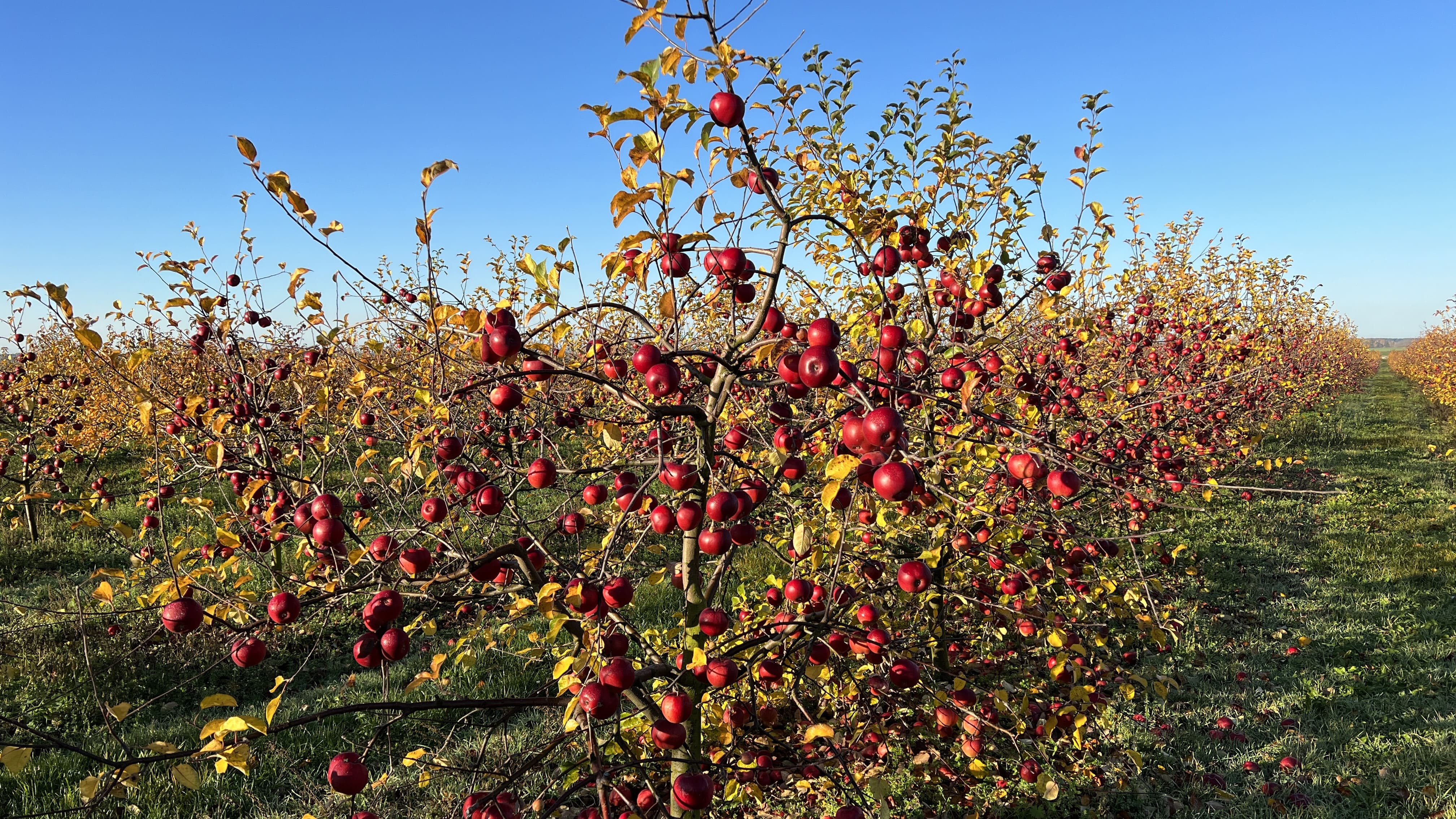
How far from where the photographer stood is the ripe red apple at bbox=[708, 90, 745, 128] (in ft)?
5.75

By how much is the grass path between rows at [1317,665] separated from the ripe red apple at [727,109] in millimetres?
4076

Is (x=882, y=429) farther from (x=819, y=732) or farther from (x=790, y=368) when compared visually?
(x=819, y=732)

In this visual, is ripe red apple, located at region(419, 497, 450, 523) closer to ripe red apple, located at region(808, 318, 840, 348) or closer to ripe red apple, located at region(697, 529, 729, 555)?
ripe red apple, located at region(697, 529, 729, 555)

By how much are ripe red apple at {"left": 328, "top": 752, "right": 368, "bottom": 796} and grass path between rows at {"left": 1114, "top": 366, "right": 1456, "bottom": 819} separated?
387cm

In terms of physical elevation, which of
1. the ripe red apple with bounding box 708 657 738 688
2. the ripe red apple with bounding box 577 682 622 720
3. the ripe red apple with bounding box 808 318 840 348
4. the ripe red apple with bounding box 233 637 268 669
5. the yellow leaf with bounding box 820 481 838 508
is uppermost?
the ripe red apple with bounding box 808 318 840 348

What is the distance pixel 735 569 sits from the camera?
21.0 feet

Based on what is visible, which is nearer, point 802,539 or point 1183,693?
point 802,539

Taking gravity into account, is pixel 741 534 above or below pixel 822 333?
below

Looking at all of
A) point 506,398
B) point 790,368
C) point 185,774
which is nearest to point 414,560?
point 506,398

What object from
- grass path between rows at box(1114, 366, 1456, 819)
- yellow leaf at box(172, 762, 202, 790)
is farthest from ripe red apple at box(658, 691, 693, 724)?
grass path between rows at box(1114, 366, 1456, 819)

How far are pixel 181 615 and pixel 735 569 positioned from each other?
5.03 m

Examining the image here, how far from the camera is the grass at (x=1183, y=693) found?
364cm

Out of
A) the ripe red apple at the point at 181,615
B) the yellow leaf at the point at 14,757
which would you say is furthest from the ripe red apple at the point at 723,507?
the yellow leaf at the point at 14,757

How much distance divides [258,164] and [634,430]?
3818mm
